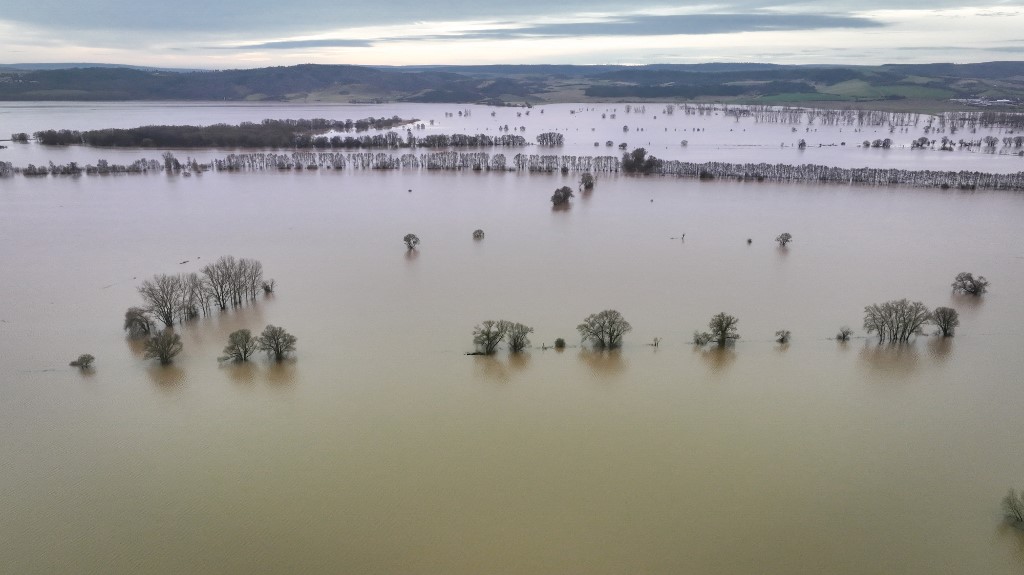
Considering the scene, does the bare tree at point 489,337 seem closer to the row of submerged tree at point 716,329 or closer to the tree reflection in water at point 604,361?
the row of submerged tree at point 716,329

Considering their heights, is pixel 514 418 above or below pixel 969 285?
below

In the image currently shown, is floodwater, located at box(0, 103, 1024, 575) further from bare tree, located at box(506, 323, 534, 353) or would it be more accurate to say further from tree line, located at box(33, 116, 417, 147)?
tree line, located at box(33, 116, 417, 147)

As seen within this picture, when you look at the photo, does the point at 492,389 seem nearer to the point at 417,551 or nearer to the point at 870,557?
the point at 417,551

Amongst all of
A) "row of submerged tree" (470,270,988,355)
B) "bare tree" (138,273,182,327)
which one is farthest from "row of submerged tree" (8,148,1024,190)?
"bare tree" (138,273,182,327)

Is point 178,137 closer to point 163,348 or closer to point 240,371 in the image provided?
point 163,348

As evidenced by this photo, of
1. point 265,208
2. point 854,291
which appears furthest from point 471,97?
point 854,291

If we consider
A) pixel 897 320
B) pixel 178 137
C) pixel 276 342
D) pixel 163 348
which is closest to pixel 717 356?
pixel 897 320

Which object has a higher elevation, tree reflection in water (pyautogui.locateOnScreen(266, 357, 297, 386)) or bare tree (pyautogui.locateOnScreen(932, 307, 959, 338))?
bare tree (pyautogui.locateOnScreen(932, 307, 959, 338))
